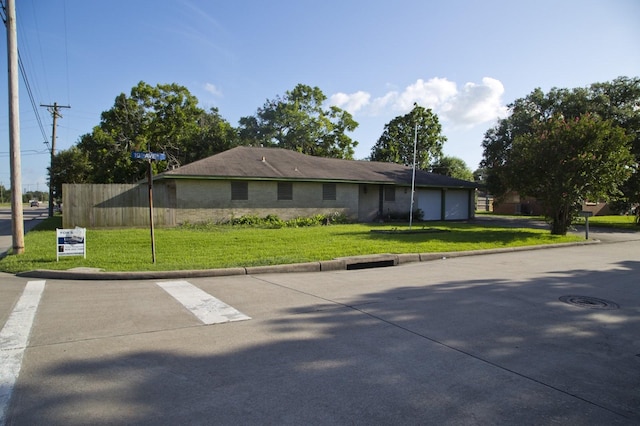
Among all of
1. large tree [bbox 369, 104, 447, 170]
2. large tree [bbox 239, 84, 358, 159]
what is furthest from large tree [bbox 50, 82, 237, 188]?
large tree [bbox 369, 104, 447, 170]

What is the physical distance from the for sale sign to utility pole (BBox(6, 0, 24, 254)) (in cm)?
219

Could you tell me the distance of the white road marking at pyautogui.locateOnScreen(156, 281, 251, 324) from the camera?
218 inches

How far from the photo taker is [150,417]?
301 centimetres

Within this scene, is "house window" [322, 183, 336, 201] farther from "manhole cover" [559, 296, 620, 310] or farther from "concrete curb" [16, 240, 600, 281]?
"manhole cover" [559, 296, 620, 310]

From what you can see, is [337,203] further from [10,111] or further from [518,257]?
[10,111]

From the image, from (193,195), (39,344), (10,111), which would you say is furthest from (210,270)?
(193,195)

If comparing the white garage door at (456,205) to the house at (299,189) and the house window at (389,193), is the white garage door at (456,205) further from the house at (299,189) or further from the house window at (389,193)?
the house window at (389,193)

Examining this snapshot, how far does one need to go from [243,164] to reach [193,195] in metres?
3.80

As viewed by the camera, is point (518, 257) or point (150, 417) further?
point (518, 257)

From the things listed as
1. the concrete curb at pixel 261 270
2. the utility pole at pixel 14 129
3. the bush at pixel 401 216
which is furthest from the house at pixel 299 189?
the concrete curb at pixel 261 270

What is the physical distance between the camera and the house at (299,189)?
20.0 m

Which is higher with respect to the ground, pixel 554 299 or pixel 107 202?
pixel 107 202

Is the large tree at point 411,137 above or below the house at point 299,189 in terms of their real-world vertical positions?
above

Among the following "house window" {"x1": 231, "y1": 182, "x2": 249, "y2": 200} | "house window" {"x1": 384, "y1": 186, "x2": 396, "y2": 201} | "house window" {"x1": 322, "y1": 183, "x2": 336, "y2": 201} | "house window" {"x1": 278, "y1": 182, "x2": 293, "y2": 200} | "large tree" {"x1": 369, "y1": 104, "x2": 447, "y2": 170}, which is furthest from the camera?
"large tree" {"x1": 369, "y1": 104, "x2": 447, "y2": 170}
